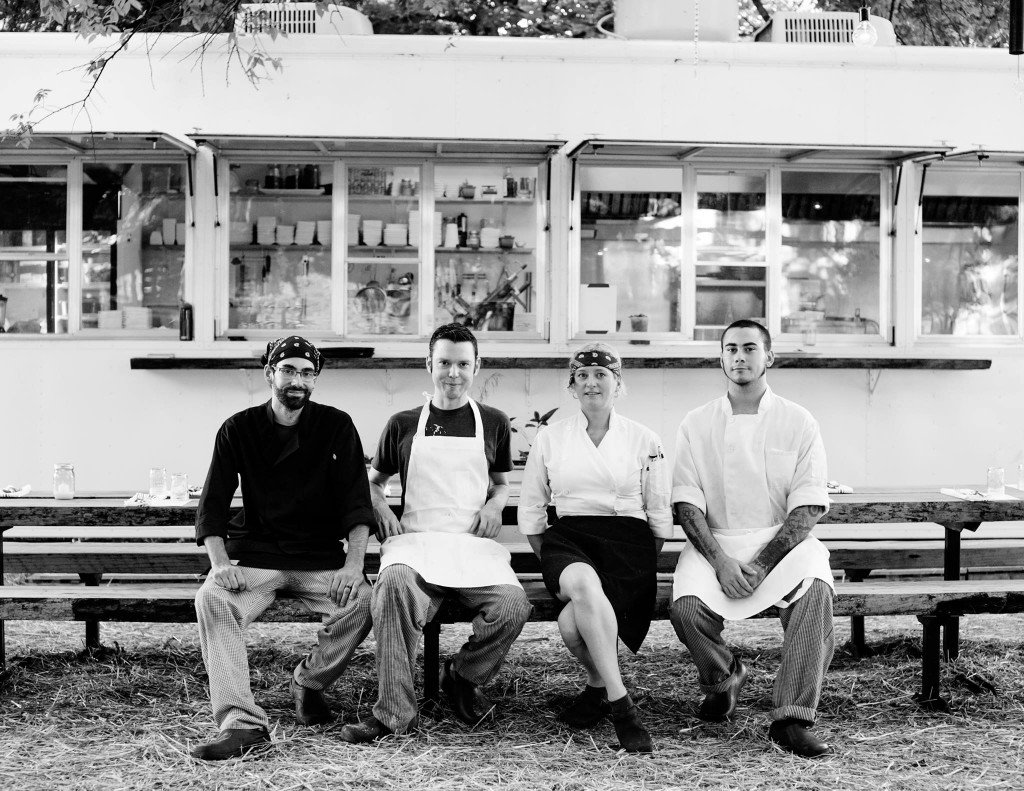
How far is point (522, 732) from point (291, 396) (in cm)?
158

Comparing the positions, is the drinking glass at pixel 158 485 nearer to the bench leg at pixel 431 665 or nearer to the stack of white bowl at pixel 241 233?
the bench leg at pixel 431 665

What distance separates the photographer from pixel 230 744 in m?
3.88

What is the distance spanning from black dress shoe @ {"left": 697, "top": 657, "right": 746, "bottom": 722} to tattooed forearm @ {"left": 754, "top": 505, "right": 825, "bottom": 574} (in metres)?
0.47

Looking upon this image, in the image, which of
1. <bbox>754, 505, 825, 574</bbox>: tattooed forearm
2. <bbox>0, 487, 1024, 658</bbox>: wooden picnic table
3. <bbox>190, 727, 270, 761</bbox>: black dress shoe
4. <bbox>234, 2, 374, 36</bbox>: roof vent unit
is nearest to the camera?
<bbox>190, 727, 270, 761</bbox>: black dress shoe

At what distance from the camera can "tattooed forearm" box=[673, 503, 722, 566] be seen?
434 cm

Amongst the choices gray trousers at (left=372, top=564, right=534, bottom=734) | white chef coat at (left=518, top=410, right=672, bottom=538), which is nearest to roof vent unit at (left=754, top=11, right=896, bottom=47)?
white chef coat at (left=518, top=410, right=672, bottom=538)

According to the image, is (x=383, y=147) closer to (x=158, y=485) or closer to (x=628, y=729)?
(x=158, y=485)

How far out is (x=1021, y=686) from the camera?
15.7ft

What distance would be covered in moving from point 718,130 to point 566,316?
160 cm

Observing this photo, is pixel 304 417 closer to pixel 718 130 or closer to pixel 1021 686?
pixel 1021 686

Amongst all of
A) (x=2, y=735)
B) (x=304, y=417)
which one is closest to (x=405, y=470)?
(x=304, y=417)

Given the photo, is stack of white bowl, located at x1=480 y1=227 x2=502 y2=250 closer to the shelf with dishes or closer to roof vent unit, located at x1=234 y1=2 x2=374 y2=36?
the shelf with dishes

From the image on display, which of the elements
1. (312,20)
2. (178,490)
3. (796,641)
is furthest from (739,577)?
(312,20)

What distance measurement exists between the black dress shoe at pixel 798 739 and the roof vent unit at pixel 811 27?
5244 mm
